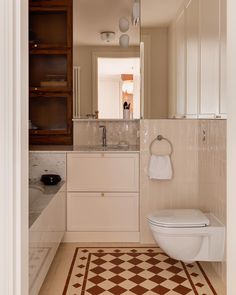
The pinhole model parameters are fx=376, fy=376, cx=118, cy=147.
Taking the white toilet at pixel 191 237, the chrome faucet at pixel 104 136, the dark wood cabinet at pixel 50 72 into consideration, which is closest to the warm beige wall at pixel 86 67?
the dark wood cabinet at pixel 50 72

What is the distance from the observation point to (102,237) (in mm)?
3561

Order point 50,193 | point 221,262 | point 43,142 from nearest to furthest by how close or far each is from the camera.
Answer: point 221,262
point 50,193
point 43,142

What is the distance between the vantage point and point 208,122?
10.1 ft

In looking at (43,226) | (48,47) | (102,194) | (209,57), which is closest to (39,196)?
(43,226)

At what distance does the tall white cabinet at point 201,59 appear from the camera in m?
2.52

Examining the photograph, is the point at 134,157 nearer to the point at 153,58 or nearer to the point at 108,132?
the point at 108,132

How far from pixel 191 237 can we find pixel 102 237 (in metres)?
1.14

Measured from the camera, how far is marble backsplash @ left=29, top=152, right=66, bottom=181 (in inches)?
138

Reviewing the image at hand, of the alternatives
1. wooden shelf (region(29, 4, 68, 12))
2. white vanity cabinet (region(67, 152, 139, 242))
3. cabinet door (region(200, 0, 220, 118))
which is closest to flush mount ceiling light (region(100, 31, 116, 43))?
wooden shelf (region(29, 4, 68, 12))

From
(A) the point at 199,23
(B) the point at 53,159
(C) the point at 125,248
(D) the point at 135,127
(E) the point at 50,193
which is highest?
(A) the point at 199,23
